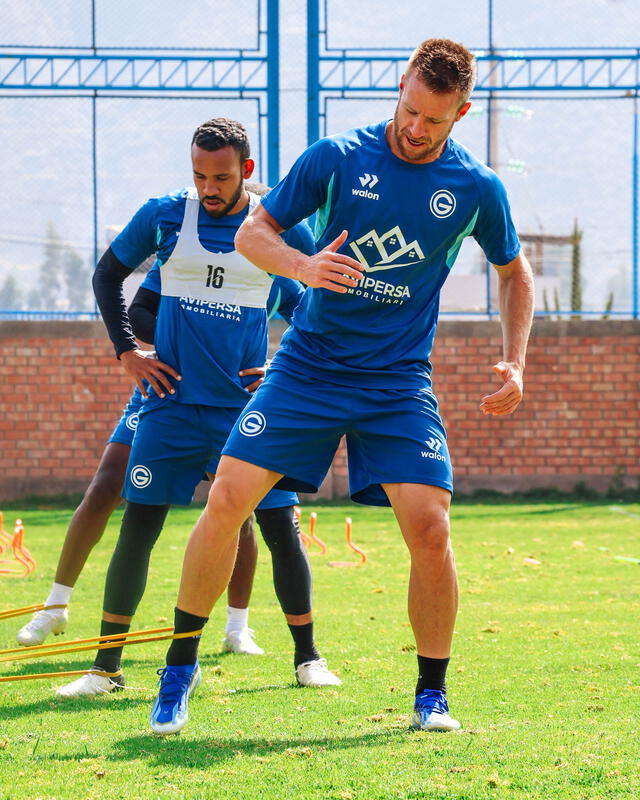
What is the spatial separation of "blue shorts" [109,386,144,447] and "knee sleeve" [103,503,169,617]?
0.62 meters

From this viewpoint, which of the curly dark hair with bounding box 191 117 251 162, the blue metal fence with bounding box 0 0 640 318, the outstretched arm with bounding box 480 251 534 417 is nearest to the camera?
the outstretched arm with bounding box 480 251 534 417

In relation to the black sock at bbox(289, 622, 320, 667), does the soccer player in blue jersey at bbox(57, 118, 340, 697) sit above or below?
above

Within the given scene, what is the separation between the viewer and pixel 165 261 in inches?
203

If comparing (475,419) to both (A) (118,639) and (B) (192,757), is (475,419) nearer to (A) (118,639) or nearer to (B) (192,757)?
(A) (118,639)

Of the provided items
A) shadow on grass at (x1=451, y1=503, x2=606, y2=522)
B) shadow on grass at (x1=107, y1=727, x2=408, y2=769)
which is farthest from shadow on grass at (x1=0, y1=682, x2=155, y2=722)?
shadow on grass at (x1=451, y1=503, x2=606, y2=522)

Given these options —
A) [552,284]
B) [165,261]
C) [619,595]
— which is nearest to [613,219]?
[552,284]

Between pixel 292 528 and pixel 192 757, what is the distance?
1718 millimetres

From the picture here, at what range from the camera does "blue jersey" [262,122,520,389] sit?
13.1 feet

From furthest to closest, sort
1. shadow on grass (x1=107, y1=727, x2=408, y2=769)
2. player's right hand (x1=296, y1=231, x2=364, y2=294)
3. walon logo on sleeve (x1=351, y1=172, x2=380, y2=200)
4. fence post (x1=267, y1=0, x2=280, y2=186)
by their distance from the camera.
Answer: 1. fence post (x1=267, y1=0, x2=280, y2=186)
2. walon logo on sleeve (x1=351, y1=172, x2=380, y2=200)
3. player's right hand (x1=296, y1=231, x2=364, y2=294)
4. shadow on grass (x1=107, y1=727, x2=408, y2=769)

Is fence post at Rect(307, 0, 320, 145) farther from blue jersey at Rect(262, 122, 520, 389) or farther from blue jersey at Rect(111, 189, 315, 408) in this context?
blue jersey at Rect(262, 122, 520, 389)

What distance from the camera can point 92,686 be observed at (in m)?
4.74

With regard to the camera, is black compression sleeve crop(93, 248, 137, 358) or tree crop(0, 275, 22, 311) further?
tree crop(0, 275, 22, 311)

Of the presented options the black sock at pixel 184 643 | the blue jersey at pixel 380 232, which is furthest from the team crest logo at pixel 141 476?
the blue jersey at pixel 380 232

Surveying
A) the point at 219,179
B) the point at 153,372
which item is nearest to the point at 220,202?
the point at 219,179
